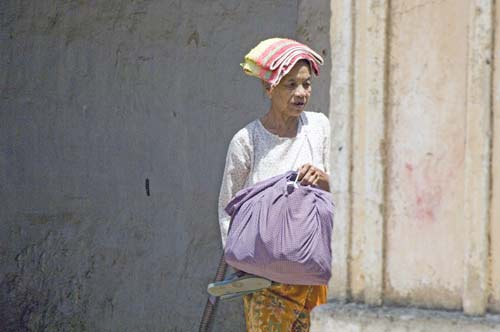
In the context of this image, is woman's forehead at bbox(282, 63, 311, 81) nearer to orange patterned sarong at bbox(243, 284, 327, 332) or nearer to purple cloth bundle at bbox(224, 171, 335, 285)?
purple cloth bundle at bbox(224, 171, 335, 285)

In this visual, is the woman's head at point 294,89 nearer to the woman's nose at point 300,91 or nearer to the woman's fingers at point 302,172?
the woman's nose at point 300,91

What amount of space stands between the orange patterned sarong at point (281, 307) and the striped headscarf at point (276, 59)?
0.76 meters

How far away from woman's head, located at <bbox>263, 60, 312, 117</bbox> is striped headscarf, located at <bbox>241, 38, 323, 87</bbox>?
39mm

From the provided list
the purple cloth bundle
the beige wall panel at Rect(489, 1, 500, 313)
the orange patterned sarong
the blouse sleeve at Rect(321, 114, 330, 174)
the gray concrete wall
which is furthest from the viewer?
the gray concrete wall

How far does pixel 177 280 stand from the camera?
7.29 m

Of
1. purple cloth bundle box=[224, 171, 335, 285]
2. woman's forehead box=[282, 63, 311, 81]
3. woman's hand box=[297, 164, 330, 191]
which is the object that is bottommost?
purple cloth bundle box=[224, 171, 335, 285]

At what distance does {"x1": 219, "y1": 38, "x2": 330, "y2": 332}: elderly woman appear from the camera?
551 cm

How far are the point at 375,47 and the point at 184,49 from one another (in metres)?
3.29

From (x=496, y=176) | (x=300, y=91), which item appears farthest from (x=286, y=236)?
(x=496, y=176)

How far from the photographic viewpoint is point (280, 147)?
18.4ft

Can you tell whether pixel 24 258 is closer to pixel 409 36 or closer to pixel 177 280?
pixel 177 280

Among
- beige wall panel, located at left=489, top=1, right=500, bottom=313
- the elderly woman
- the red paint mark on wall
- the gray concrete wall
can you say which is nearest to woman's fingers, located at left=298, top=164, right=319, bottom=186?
the elderly woman

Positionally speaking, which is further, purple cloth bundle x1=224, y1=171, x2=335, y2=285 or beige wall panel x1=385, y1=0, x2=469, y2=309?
purple cloth bundle x1=224, y1=171, x2=335, y2=285

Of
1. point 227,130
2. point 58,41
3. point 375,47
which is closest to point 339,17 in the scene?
point 375,47
